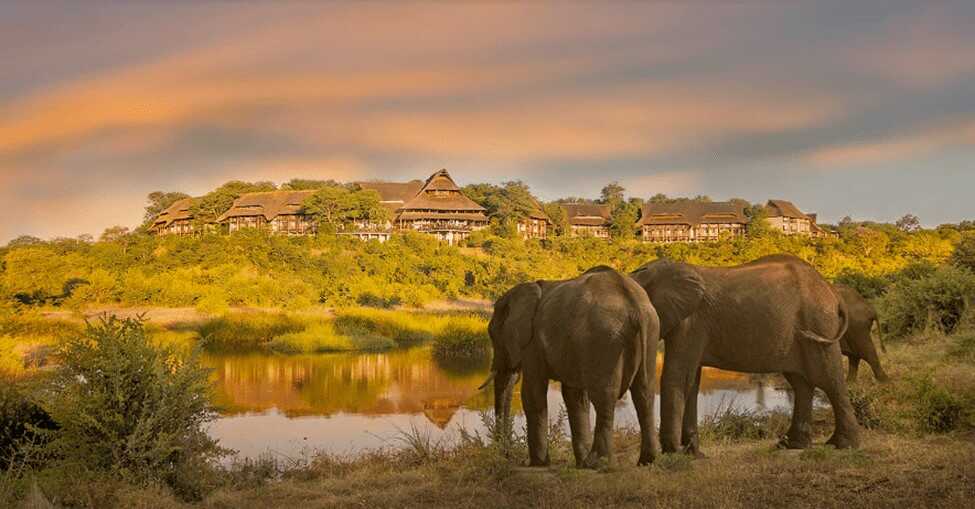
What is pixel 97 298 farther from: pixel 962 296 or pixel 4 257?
pixel 962 296

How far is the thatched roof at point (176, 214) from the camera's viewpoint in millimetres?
89875

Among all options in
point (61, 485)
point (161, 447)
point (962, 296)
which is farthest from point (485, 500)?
point (962, 296)

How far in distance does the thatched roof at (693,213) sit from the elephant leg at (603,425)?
79.7 m

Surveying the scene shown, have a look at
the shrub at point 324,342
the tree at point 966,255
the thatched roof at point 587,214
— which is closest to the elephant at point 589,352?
the tree at point 966,255

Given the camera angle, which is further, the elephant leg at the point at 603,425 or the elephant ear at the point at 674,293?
the elephant ear at the point at 674,293

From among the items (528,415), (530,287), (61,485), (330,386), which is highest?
(530,287)

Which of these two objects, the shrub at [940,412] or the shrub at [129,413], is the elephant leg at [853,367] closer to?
the shrub at [940,412]

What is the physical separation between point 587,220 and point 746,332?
81.2m

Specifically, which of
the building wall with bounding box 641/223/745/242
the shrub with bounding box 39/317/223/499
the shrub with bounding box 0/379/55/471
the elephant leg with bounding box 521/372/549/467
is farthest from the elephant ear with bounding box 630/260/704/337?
the building wall with bounding box 641/223/745/242

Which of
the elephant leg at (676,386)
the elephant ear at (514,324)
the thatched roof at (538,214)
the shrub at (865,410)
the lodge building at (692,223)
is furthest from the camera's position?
the lodge building at (692,223)

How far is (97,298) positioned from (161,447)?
36.1m

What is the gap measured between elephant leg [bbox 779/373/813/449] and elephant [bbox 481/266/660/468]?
6.77ft

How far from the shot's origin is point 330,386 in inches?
880

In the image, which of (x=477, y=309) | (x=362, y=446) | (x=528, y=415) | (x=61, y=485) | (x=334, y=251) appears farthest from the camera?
(x=334, y=251)
